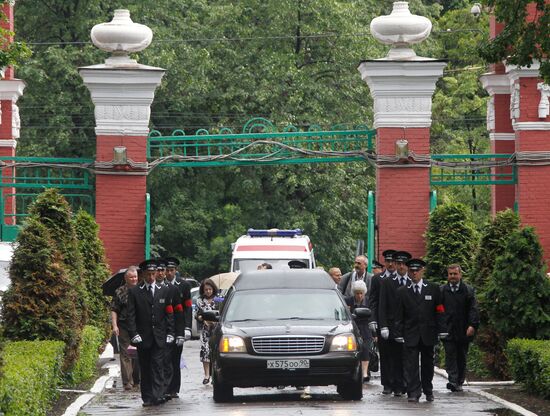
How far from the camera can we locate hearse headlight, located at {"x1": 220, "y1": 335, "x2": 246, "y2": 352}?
18781 millimetres

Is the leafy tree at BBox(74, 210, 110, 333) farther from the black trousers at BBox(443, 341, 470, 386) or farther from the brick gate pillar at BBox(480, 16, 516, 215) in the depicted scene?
the brick gate pillar at BBox(480, 16, 516, 215)

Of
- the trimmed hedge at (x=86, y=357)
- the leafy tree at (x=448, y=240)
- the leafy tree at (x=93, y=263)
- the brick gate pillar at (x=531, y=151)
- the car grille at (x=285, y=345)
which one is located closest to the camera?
the car grille at (x=285, y=345)

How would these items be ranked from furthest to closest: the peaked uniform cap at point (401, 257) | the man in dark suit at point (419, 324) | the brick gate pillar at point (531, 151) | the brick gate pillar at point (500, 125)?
the brick gate pillar at point (500, 125)
the brick gate pillar at point (531, 151)
the peaked uniform cap at point (401, 257)
the man in dark suit at point (419, 324)

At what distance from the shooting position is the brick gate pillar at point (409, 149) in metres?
27.6

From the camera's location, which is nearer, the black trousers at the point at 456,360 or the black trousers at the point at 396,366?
the black trousers at the point at 396,366

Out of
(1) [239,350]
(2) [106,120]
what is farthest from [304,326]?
(2) [106,120]

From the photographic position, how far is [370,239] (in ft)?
90.2

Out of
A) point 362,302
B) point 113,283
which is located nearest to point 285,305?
point 362,302

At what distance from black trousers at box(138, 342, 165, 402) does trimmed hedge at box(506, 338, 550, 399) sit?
4.44 m

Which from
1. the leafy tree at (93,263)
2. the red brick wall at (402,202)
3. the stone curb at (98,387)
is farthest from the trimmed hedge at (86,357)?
the red brick wall at (402,202)

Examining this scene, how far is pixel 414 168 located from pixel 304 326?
9127mm

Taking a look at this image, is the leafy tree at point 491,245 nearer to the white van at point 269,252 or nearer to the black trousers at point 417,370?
the black trousers at point 417,370

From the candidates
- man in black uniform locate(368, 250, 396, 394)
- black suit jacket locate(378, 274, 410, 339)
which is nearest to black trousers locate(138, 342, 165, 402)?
black suit jacket locate(378, 274, 410, 339)

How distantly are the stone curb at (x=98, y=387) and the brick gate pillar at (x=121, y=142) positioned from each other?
209 centimetres
